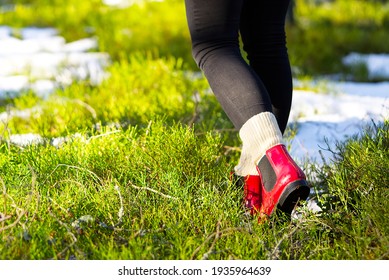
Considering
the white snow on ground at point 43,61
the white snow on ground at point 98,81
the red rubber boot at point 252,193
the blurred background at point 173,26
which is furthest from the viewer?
the blurred background at point 173,26

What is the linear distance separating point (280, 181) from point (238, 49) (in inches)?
18.3

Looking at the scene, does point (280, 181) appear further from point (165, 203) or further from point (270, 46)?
point (270, 46)

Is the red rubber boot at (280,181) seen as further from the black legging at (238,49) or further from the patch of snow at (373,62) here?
the patch of snow at (373,62)

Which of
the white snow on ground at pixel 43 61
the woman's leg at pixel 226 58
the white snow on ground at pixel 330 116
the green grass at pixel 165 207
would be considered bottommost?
the green grass at pixel 165 207

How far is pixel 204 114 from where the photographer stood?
3211 mm

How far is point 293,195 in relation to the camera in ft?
6.37

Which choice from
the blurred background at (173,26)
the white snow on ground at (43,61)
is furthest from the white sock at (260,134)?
the blurred background at (173,26)

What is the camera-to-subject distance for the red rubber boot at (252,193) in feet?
7.04

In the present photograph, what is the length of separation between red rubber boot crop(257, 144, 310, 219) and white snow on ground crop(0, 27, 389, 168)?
0.44 m

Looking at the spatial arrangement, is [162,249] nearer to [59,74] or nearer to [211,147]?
[211,147]

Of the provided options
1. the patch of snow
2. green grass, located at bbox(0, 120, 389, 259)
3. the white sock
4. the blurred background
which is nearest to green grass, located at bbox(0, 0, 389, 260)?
green grass, located at bbox(0, 120, 389, 259)

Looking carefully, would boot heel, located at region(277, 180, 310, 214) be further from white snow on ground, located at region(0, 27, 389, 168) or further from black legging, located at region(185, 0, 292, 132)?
white snow on ground, located at region(0, 27, 389, 168)
